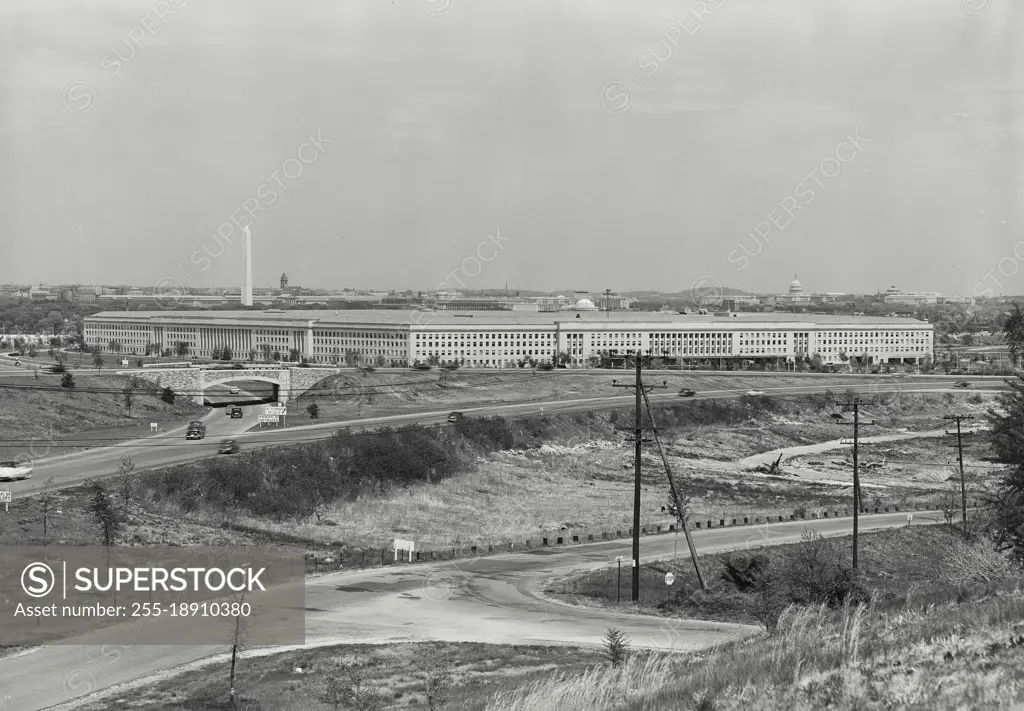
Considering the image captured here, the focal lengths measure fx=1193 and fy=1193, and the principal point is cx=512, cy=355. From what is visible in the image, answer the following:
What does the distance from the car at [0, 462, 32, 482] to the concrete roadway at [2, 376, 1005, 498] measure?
13.7 inches

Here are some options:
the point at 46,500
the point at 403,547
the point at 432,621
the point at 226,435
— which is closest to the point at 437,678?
the point at 432,621

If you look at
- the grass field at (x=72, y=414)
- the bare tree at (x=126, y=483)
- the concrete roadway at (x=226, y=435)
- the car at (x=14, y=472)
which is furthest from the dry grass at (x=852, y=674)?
the grass field at (x=72, y=414)

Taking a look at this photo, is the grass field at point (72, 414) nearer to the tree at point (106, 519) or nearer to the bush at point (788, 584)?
the tree at point (106, 519)

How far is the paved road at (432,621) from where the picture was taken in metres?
23.8

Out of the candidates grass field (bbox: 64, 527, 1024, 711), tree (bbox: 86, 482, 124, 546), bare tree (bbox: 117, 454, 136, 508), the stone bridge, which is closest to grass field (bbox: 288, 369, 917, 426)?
the stone bridge

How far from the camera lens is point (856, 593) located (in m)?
28.0

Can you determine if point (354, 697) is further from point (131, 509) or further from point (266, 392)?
point (266, 392)

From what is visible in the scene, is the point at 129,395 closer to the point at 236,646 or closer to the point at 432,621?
the point at 432,621

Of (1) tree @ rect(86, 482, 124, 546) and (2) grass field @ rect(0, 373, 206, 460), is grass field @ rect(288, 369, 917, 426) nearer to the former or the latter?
A: (2) grass field @ rect(0, 373, 206, 460)

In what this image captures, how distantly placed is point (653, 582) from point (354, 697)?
17.0 metres

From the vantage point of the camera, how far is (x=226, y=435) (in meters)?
63.7

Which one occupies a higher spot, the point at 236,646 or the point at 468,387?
the point at 236,646

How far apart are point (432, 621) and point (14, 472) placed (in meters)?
22.0

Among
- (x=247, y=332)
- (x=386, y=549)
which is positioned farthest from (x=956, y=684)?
(x=247, y=332)
